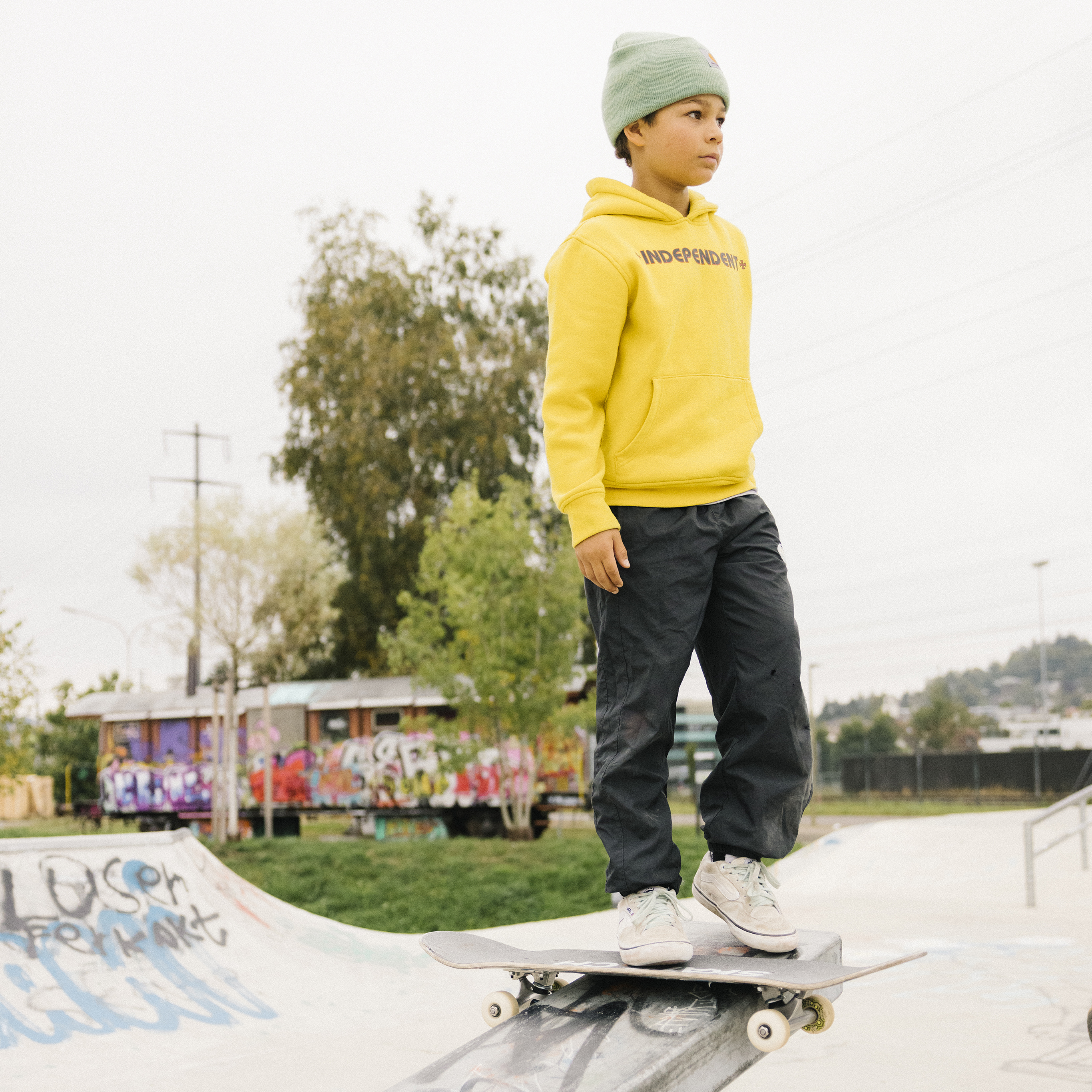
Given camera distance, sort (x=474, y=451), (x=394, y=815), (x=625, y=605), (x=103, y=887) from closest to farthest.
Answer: (x=625, y=605), (x=103, y=887), (x=394, y=815), (x=474, y=451)

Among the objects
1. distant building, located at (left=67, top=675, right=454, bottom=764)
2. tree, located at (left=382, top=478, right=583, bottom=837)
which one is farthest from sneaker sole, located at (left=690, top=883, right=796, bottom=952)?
distant building, located at (left=67, top=675, right=454, bottom=764)

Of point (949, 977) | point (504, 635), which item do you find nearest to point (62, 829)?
point (504, 635)

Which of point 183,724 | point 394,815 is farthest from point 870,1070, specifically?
point 183,724

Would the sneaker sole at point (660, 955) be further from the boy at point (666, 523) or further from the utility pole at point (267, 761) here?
the utility pole at point (267, 761)

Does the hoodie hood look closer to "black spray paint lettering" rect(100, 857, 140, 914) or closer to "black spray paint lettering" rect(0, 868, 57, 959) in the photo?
"black spray paint lettering" rect(0, 868, 57, 959)

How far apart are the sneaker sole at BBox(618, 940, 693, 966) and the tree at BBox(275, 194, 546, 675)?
26.4 meters

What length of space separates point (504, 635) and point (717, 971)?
736 inches

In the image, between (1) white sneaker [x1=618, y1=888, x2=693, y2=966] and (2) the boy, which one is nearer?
(1) white sneaker [x1=618, y1=888, x2=693, y2=966]

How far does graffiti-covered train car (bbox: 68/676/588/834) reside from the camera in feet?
72.4

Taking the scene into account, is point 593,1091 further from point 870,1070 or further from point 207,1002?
point 207,1002

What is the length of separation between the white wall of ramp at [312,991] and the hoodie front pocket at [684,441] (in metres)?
2.15

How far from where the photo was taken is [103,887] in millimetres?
5633

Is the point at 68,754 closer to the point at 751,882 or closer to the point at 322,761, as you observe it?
the point at 322,761

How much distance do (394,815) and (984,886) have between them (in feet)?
50.2
